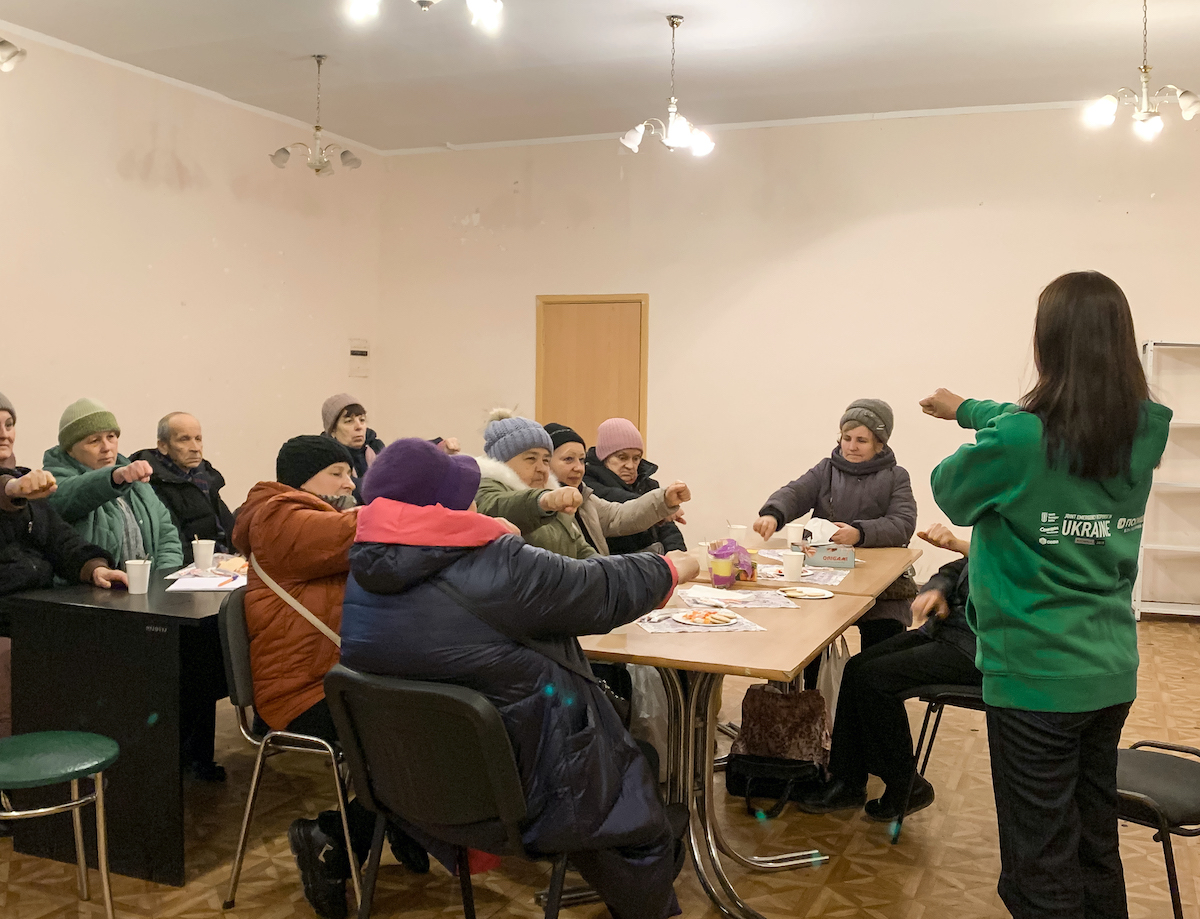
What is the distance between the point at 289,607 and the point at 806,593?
5.18 ft

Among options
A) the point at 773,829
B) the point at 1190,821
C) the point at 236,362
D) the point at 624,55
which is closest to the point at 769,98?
the point at 624,55

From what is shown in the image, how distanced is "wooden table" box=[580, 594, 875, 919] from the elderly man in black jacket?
238 cm

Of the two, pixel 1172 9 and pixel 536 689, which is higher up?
pixel 1172 9

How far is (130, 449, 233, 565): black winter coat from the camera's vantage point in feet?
14.1

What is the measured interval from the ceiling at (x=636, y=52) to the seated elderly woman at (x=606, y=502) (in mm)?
2347

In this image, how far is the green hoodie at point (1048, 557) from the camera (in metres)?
1.93

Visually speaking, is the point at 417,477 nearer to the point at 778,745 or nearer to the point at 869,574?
the point at 778,745

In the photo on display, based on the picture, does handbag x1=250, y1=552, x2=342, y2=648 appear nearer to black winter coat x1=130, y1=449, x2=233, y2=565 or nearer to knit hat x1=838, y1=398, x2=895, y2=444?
black winter coat x1=130, y1=449, x2=233, y2=565

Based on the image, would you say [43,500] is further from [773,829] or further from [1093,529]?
[1093,529]

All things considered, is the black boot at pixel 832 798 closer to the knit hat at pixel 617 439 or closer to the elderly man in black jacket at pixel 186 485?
the knit hat at pixel 617 439

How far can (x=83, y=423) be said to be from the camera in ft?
12.6

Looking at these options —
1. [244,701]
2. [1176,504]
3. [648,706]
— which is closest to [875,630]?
[648,706]

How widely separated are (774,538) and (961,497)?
9.48 ft

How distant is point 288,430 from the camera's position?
7.05 metres
